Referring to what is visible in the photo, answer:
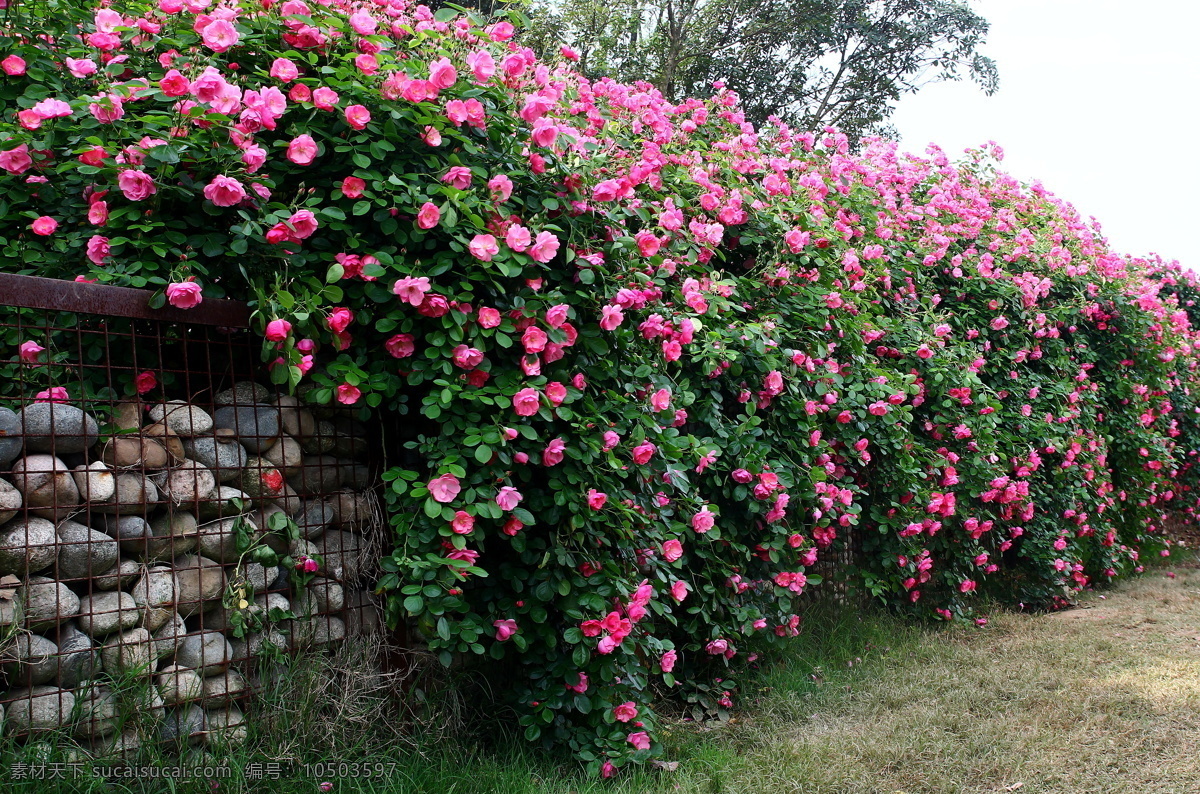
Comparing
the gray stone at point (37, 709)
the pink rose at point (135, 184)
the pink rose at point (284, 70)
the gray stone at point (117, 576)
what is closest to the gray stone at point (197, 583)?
the gray stone at point (117, 576)

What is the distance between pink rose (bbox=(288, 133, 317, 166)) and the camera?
96.5 inches

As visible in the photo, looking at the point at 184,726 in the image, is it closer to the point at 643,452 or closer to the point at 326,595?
the point at 326,595

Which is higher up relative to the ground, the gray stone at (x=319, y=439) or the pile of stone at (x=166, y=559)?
the gray stone at (x=319, y=439)

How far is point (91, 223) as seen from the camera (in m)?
2.46

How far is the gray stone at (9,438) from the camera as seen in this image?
2164 mm

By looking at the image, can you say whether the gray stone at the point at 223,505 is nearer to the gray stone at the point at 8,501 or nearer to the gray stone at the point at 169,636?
the gray stone at the point at 169,636

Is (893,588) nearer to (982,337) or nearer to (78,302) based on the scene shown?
(982,337)

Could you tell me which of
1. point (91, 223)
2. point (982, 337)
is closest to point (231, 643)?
point (91, 223)

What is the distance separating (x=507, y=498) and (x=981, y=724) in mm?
2211

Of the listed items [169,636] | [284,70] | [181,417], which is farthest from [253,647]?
[284,70]

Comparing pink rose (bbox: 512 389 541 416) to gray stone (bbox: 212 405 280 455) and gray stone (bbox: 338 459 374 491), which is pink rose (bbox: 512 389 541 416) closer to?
gray stone (bbox: 338 459 374 491)

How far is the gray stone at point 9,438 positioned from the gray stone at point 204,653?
65 cm

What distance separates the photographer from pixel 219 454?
8.37ft

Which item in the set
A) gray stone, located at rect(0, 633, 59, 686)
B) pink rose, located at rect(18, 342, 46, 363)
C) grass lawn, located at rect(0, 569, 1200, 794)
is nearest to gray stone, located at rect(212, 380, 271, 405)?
pink rose, located at rect(18, 342, 46, 363)
